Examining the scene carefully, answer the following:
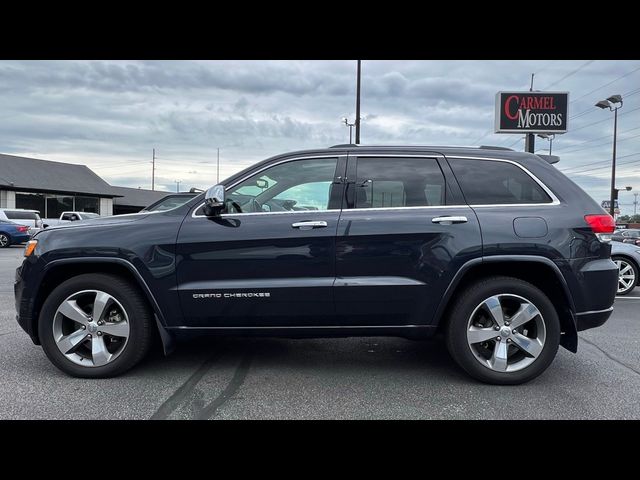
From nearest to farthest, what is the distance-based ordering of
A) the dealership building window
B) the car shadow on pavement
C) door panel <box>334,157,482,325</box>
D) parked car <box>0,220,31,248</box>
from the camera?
door panel <box>334,157,482,325</box> → the car shadow on pavement → parked car <box>0,220,31,248</box> → the dealership building window

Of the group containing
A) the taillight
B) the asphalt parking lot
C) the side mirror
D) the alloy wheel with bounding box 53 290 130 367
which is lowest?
the asphalt parking lot

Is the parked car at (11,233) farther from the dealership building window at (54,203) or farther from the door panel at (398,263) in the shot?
the door panel at (398,263)

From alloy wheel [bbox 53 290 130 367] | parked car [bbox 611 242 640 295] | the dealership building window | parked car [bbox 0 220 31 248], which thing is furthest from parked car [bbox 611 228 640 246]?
the dealership building window

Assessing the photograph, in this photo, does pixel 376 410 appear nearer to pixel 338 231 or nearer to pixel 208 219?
pixel 338 231

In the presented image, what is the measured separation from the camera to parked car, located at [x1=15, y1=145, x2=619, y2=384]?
A: 12.0 feet

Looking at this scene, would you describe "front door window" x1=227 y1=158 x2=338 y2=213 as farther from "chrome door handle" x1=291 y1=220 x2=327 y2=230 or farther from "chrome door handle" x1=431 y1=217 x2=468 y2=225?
"chrome door handle" x1=431 y1=217 x2=468 y2=225

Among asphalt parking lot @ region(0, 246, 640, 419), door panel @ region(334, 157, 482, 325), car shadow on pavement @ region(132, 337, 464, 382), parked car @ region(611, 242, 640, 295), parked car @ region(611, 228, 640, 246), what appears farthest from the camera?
parked car @ region(611, 228, 640, 246)

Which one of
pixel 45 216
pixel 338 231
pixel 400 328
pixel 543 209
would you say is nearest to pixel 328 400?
pixel 400 328

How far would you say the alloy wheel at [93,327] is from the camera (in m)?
3.74

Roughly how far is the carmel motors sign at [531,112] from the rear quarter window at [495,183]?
1519cm

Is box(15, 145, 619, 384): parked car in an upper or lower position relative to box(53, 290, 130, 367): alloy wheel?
upper

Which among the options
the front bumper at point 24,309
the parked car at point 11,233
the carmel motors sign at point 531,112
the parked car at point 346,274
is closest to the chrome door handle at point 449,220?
the parked car at point 346,274

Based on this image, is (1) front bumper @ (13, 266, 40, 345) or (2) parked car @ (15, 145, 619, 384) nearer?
(2) parked car @ (15, 145, 619, 384)

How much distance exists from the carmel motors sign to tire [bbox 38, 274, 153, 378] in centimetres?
1697
